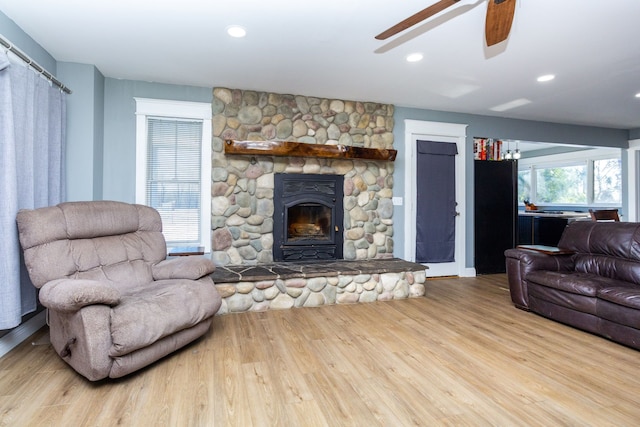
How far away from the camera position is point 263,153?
4.11m

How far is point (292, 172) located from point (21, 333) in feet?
9.82

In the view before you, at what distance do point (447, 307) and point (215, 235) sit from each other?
2.75 meters

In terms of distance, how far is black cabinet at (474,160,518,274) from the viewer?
17.8ft

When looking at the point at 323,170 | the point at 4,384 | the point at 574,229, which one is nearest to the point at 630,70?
the point at 574,229

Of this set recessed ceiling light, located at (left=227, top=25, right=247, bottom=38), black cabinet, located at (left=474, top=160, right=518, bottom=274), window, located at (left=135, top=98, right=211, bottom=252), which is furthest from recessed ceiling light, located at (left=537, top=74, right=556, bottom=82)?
window, located at (left=135, top=98, right=211, bottom=252)

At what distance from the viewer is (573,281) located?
3.10 m

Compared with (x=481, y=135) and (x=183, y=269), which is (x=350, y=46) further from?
(x=481, y=135)

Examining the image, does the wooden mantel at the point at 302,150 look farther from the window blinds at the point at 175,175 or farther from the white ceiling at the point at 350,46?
the white ceiling at the point at 350,46

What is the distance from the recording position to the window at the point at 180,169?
406cm

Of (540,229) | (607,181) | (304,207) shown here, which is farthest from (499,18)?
(607,181)

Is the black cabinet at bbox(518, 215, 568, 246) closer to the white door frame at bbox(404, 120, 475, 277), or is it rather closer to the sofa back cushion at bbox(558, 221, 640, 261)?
the white door frame at bbox(404, 120, 475, 277)

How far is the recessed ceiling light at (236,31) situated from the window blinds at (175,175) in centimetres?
156

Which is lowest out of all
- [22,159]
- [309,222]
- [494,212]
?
[309,222]

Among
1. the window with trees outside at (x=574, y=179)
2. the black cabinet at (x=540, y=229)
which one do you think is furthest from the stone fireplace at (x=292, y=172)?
the window with trees outside at (x=574, y=179)
